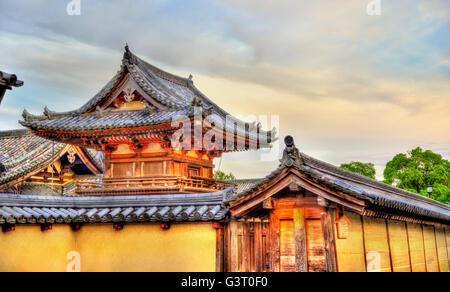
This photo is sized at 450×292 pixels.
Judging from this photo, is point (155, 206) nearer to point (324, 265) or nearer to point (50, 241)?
point (50, 241)

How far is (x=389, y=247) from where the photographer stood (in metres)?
12.9

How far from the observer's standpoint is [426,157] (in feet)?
170

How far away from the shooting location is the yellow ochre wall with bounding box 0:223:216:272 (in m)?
12.0

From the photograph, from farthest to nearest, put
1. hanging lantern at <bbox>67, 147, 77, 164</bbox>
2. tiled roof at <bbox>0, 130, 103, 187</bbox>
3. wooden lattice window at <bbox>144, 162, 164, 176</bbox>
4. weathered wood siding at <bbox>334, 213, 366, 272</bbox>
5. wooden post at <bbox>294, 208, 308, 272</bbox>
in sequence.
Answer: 1. hanging lantern at <bbox>67, 147, 77, 164</bbox>
2. tiled roof at <bbox>0, 130, 103, 187</bbox>
3. wooden lattice window at <bbox>144, 162, 164, 176</bbox>
4. wooden post at <bbox>294, 208, 308, 272</bbox>
5. weathered wood siding at <bbox>334, 213, 366, 272</bbox>

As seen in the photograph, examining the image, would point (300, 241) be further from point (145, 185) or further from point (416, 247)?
point (145, 185)

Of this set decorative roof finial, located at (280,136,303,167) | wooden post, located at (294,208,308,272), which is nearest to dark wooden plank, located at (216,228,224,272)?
wooden post, located at (294,208,308,272)

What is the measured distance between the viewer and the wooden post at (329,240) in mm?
9797

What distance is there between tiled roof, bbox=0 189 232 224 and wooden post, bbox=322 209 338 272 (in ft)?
9.46

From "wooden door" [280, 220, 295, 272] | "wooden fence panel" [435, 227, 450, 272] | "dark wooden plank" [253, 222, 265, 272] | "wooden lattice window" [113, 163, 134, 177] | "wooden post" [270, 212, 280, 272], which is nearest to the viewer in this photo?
"wooden post" [270, 212, 280, 272]

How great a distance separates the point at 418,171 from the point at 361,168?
1380 centimetres

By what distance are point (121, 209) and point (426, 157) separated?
1875 inches

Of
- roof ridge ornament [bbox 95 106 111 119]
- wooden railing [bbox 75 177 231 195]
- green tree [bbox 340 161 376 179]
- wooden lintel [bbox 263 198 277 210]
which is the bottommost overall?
wooden lintel [bbox 263 198 277 210]

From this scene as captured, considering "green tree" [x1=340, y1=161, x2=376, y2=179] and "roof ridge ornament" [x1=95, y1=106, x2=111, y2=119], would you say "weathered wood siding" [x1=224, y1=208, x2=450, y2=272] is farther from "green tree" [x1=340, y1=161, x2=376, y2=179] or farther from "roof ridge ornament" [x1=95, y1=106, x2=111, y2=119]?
"green tree" [x1=340, y1=161, x2=376, y2=179]

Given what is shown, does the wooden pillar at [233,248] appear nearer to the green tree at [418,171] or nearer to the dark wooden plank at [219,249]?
the dark wooden plank at [219,249]
